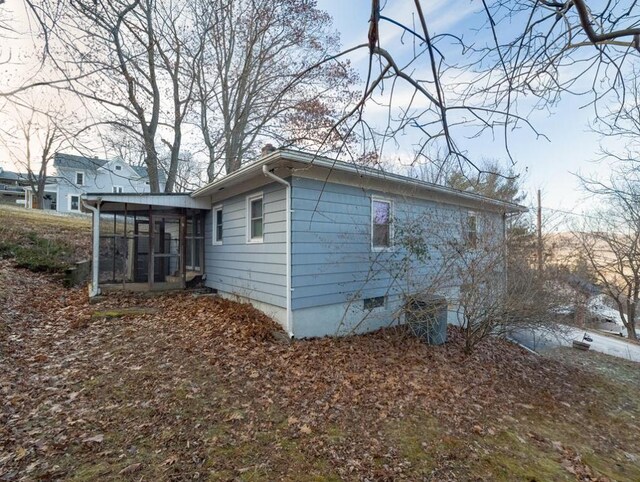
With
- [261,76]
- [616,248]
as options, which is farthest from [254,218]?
[616,248]

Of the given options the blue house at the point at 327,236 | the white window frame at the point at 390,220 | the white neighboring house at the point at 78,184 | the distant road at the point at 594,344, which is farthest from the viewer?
the white neighboring house at the point at 78,184

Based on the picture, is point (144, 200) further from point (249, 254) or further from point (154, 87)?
point (154, 87)

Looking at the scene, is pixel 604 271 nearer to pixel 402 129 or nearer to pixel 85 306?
pixel 402 129

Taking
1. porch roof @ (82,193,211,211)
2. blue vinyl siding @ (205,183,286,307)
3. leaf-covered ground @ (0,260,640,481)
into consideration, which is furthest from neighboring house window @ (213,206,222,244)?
leaf-covered ground @ (0,260,640,481)

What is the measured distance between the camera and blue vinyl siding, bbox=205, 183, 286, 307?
6.21m

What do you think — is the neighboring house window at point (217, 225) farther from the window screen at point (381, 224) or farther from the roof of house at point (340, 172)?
the window screen at point (381, 224)

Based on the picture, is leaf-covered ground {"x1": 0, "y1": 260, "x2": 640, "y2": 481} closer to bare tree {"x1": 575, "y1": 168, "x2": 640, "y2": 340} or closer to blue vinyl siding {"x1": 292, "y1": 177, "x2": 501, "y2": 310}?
blue vinyl siding {"x1": 292, "y1": 177, "x2": 501, "y2": 310}

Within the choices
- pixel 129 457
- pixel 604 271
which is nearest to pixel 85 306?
pixel 129 457

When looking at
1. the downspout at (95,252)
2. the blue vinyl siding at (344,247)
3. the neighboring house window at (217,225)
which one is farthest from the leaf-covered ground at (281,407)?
the neighboring house window at (217,225)

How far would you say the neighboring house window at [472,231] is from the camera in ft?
20.2

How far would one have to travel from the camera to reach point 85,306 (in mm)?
7434

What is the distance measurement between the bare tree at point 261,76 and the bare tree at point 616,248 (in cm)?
1138

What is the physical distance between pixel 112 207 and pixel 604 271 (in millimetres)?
18479

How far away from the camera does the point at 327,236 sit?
6461 millimetres
